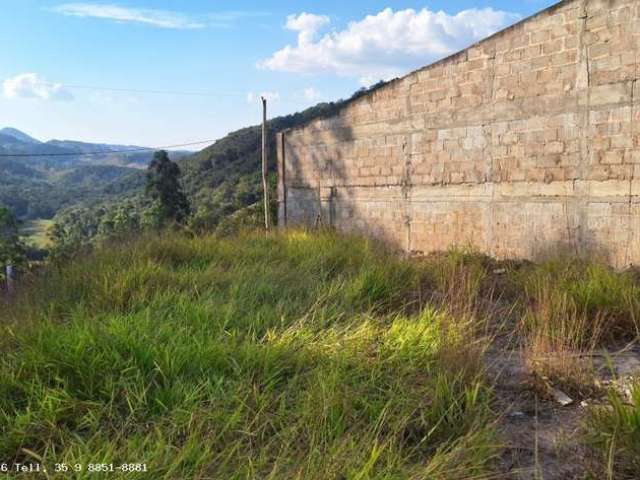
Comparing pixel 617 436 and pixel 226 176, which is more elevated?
pixel 226 176

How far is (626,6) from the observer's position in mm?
6824

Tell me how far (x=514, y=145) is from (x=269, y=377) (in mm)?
6835

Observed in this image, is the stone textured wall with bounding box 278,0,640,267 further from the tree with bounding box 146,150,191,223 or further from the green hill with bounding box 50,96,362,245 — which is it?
the tree with bounding box 146,150,191,223

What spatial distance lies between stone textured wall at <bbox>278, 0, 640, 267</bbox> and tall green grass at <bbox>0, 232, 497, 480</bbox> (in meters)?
4.27

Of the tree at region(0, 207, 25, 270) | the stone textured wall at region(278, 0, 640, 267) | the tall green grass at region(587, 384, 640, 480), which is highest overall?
the stone textured wall at region(278, 0, 640, 267)

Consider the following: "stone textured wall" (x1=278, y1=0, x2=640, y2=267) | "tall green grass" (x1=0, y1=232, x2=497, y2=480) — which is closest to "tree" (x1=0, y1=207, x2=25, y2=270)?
"stone textured wall" (x1=278, y1=0, x2=640, y2=267)

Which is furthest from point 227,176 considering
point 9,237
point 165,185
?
point 9,237

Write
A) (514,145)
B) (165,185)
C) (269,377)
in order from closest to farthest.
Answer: (269,377)
(514,145)
(165,185)

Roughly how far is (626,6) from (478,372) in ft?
20.6

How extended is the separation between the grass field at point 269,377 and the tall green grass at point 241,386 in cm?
1

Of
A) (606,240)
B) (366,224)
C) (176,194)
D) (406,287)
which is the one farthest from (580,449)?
(176,194)

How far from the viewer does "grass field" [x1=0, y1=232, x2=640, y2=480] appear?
214cm

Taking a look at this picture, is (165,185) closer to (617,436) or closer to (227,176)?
(227,176)

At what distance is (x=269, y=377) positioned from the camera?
9.34 feet
